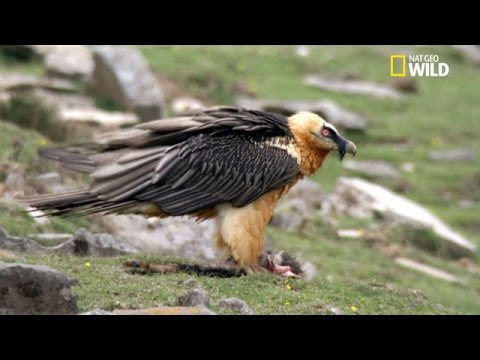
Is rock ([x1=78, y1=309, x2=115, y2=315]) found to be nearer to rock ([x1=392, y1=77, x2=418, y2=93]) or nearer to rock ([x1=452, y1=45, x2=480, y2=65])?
rock ([x1=392, y1=77, x2=418, y2=93])

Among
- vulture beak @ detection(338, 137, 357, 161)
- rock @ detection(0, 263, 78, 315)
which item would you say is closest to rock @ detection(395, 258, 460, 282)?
vulture beak @ detection(338, 137, 357, 161)

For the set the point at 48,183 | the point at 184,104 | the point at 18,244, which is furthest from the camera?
the point at 184,104

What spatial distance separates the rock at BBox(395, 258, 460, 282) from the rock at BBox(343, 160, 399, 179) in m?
5.86

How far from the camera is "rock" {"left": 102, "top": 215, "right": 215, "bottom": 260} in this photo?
46.7ft

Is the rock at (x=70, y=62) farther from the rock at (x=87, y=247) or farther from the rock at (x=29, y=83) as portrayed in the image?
the rock at (x=87, y=247)

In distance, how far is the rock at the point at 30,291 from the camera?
830cm

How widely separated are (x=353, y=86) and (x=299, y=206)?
40.3 feet

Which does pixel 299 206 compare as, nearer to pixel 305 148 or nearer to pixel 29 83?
pixel 29 83

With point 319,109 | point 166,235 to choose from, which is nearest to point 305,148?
point 166,235

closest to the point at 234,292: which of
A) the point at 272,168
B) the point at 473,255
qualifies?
the point at 272,168

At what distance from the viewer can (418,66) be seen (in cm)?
3116

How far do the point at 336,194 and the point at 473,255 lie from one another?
3.01m

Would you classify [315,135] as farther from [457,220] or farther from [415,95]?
[415,95]

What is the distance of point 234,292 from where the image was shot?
402 inches
